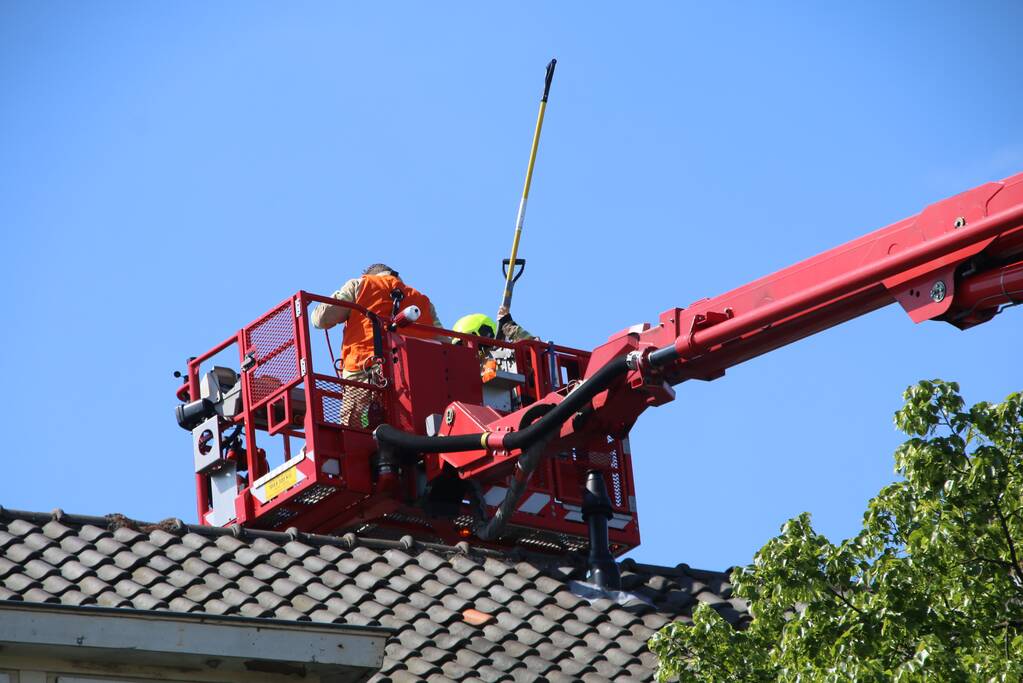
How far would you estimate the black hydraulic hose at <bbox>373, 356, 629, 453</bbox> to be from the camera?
15570 mm

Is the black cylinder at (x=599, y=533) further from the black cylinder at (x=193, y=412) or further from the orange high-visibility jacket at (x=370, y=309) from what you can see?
the black cylinder at (x=193, y=412)

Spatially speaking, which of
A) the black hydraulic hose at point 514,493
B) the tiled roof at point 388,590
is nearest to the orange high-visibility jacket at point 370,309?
the black hydraulic hose at point 514,493

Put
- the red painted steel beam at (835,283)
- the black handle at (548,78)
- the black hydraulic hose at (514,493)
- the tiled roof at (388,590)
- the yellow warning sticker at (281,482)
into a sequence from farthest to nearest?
the black handle at (548,78)
the yellow warning sticker at (281,482)
the black hydraulic hose at (514,493)
the tiled roof at (388,590)
the red painted steel beam at (835,283)

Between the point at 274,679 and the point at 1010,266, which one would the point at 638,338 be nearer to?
the point at 1010,266

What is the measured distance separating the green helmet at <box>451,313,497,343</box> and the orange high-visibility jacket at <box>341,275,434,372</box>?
1.10 m

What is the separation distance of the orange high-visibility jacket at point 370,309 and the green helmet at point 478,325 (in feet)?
3.61

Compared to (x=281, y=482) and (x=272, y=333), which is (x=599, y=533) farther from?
(x=272, y=333)

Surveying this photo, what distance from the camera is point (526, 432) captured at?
16.1m

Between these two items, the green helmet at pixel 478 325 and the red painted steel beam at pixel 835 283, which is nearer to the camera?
the red painted steel beam at pixel 835 283

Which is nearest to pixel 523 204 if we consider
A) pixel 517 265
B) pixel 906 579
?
pixel 517 265

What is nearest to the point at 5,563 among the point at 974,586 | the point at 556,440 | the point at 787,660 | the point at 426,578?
the point at 426,578

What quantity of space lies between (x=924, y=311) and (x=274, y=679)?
4974 mm

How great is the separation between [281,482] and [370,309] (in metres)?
1.82

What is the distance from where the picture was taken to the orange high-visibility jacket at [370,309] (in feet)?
59.5
